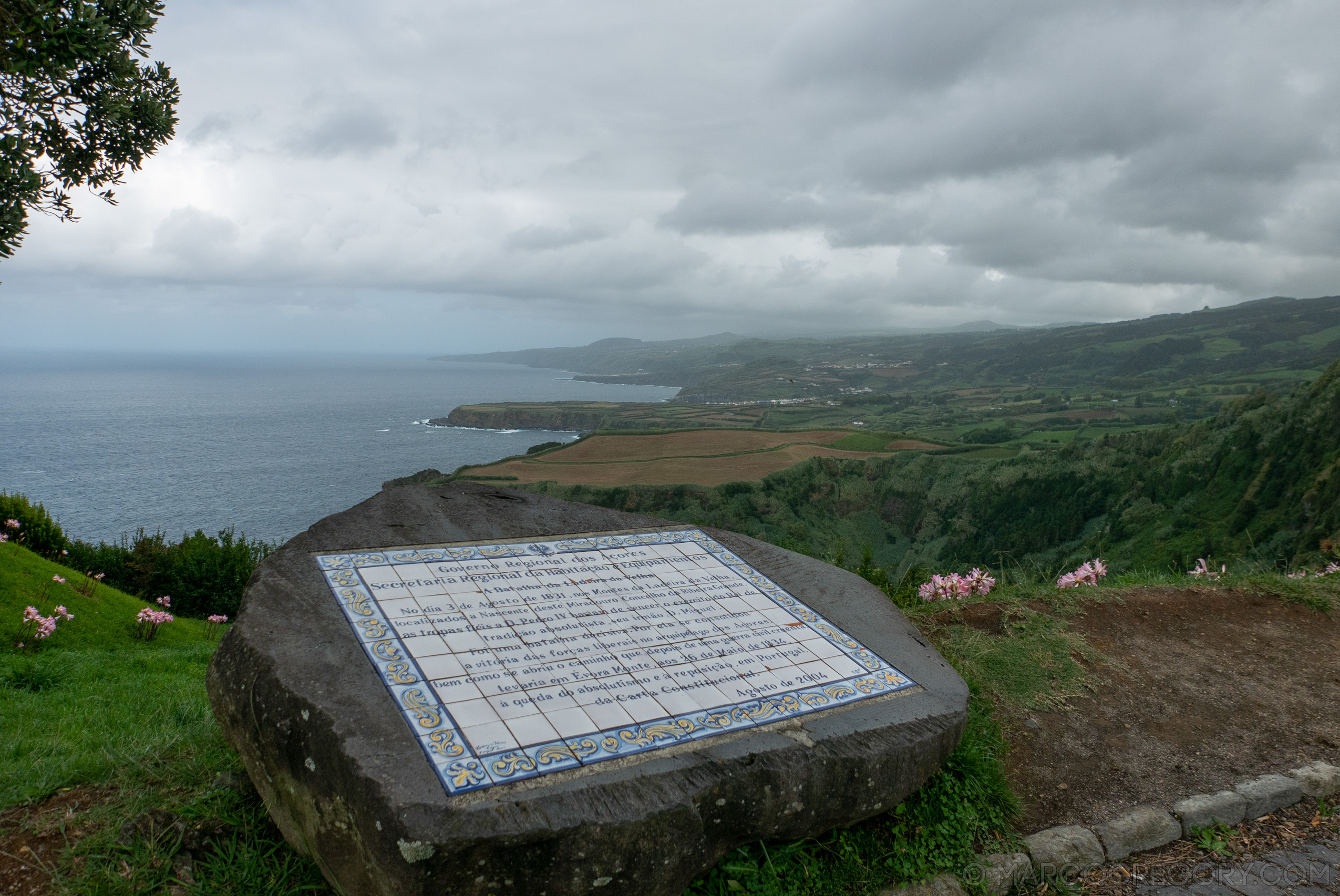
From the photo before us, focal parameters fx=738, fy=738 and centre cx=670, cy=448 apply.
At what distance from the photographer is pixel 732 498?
66.5ft

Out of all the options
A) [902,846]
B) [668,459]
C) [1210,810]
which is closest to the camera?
[902,846]

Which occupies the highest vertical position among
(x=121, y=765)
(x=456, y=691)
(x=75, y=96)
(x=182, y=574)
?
(x=75, y=96)

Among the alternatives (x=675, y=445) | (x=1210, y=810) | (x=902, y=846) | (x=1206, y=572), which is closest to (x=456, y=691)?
(x=902, y=846)

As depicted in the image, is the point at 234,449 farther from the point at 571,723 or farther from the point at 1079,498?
the point at 571,723

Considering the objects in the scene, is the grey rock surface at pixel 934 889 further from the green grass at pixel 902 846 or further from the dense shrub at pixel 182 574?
the dense shrub at pixel 182 574

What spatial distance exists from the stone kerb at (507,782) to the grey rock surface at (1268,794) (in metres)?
1.71

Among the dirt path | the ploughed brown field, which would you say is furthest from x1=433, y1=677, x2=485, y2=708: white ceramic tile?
the ploughed brown field

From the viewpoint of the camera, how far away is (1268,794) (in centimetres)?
409

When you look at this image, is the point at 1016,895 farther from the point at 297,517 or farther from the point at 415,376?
the point at 415,376

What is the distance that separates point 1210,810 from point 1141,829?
500 millimetres

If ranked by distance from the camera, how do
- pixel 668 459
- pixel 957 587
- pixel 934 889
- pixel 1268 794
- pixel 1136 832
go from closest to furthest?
pixel 934 889 → pixel 1136 832 → pixel 1268 794 → pixel 957 587 → pixel 668 459

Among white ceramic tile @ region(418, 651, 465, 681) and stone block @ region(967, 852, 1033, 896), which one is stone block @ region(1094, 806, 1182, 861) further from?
white ceramic tile @ region(418, 651, 465, 681)

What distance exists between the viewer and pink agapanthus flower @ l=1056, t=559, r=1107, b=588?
7.09 meters

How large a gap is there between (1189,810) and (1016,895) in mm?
1264
